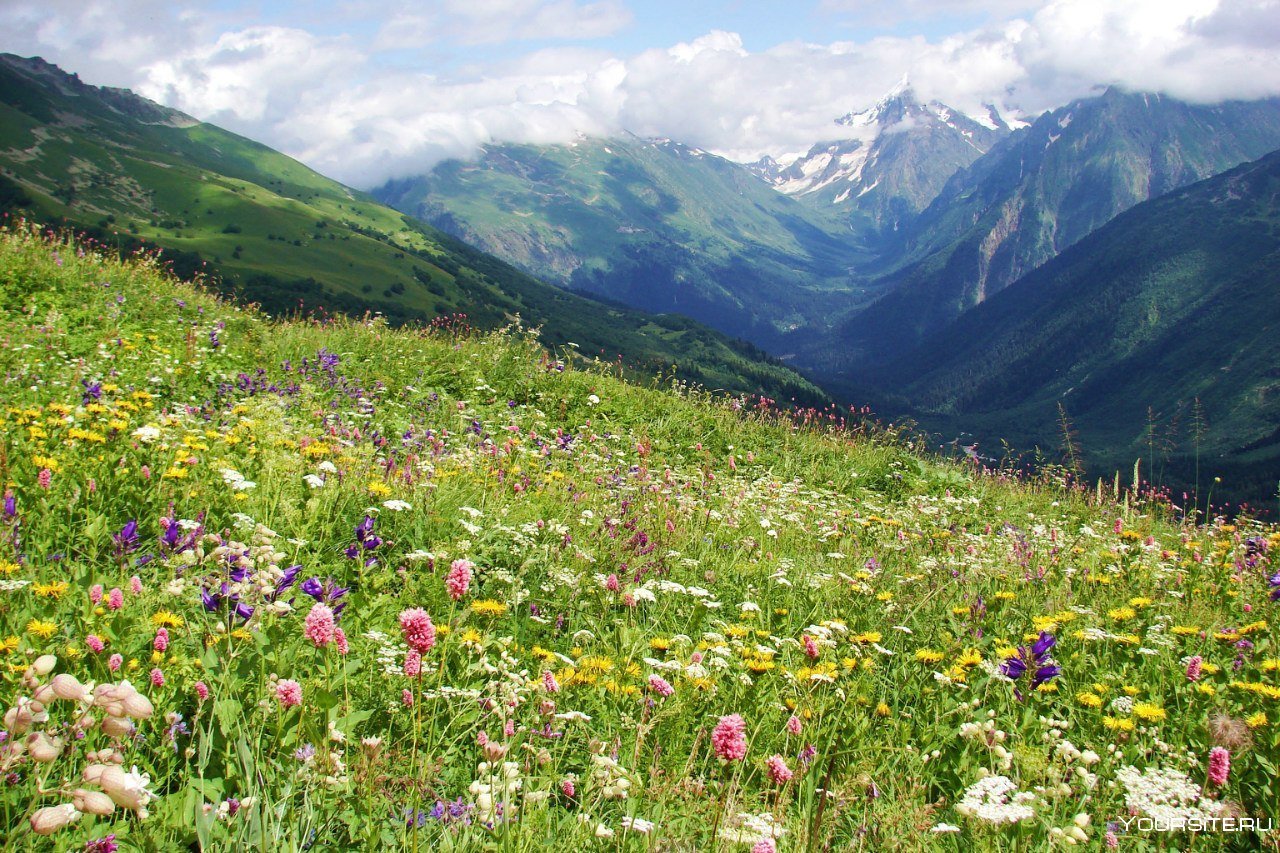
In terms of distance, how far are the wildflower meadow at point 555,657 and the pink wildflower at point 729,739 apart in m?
0.01

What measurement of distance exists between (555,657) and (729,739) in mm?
1649

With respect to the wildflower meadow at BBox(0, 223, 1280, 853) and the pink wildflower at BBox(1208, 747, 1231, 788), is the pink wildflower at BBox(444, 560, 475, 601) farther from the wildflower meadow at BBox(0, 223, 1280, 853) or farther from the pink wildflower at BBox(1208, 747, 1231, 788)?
the pink wildflower at BBox(1208, 747, 1231, 788)

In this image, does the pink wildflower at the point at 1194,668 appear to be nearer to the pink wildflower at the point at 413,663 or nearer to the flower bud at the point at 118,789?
the pink wildflower at the point at 413,663

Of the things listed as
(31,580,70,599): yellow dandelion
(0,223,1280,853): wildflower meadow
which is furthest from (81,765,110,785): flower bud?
(31,580,70,599): yellow dandelion

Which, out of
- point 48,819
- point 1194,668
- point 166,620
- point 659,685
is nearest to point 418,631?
point 48,819

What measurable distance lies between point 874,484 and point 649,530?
822cm

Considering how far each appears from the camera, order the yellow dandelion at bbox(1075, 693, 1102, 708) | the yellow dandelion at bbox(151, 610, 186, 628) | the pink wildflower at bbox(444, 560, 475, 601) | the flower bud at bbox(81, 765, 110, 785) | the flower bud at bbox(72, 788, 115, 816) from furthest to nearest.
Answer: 1. the yellow dandelion at bbox(1075, 693, 1102, 708)
2. the yellow dandelion at bbox(151, 610, 186, 628)
3. the pink wildflower at bbox(444, 560, 475, 601)
4. the flower bud at bbox(81, 765, 110, 785)
5. the flower bud at bbox(72, 788, 115, 816)

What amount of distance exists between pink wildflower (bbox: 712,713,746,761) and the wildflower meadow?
13 millimetres

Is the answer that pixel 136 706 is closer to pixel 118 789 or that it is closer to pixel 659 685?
pixel 118 789

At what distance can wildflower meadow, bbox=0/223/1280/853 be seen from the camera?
2.46m

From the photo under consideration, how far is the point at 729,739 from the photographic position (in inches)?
86.7

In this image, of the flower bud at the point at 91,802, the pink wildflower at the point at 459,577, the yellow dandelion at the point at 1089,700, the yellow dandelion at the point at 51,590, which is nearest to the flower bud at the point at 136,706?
the flower bud at the point at 91,802

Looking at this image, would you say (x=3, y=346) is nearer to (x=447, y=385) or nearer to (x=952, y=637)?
(x=447, y=385)

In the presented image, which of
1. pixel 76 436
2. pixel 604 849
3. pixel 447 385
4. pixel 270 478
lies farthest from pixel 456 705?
pixel 447 385
